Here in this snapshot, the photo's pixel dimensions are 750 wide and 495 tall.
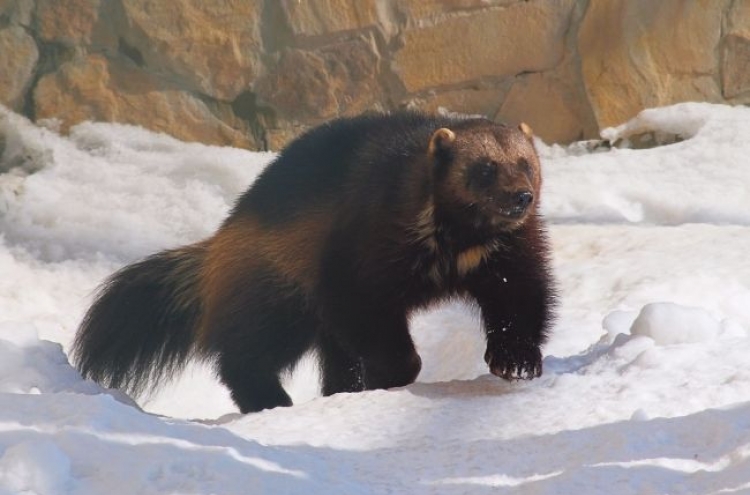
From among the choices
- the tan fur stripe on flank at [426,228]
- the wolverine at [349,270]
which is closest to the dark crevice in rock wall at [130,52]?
the wolverine at [349,270]

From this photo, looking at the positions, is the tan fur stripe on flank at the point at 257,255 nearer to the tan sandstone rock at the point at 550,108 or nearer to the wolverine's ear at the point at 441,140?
the wolverine's ear at the point at 441,140

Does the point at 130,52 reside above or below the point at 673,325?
above

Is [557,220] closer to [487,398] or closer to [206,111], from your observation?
[206,111]

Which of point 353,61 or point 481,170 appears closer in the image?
point 481,170

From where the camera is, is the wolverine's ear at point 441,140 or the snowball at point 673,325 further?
the wolverine's ear at point 441,140

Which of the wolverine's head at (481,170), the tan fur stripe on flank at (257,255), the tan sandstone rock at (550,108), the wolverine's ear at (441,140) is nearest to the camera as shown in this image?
the wolverine's head at (481,170)

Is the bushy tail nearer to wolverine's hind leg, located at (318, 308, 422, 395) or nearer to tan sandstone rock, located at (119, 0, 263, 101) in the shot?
wolverine's hind leg, located at (318, 308, 422, 395)

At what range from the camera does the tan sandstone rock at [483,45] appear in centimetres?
649

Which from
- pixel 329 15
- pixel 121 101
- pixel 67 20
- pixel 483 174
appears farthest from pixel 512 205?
pixel 67 20

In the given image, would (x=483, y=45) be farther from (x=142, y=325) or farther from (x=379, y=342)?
(x=379, y=342)

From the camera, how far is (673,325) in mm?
3461

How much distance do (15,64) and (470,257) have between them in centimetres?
347

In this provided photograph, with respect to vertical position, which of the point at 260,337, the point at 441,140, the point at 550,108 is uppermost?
the point at 441,140

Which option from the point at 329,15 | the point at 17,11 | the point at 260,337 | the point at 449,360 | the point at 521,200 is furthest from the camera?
the point at 329,15
